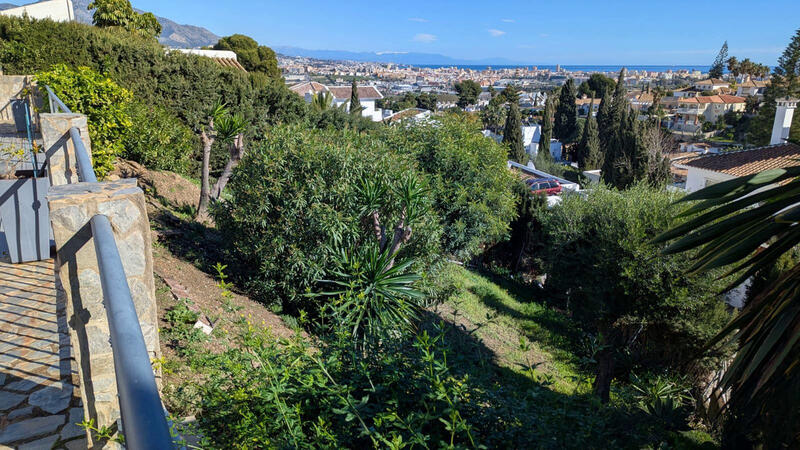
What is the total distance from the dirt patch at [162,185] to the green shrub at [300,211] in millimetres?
3641

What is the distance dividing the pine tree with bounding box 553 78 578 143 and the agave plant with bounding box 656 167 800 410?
6305 centimetres

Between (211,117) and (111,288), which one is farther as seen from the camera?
(211,117)

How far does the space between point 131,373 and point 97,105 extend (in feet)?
29.6

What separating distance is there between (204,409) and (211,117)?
10.6 m

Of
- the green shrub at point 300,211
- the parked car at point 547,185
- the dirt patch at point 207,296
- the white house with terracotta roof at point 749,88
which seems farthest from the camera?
the white house with terracotta roof at point 749,88

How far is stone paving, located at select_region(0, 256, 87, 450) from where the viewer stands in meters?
3.45

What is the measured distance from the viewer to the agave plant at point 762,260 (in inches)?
102

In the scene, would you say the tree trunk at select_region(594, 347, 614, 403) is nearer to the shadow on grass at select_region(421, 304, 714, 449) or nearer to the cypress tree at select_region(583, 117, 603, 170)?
the shadow on grass at select_region(421, 304, 714, 449)

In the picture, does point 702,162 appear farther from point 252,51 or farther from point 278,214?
point 252,51

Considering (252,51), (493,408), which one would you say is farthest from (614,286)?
(252,51)

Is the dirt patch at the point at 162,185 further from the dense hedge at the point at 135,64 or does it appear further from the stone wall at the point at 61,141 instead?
the stone wall at the point at 61,141

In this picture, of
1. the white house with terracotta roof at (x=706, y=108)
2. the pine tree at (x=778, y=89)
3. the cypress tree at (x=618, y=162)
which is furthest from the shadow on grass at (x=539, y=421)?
the white house with terracotta roof at (x=706, y=108)

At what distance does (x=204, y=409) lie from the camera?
3.21m

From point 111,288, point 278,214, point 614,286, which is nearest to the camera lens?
point 111,288
